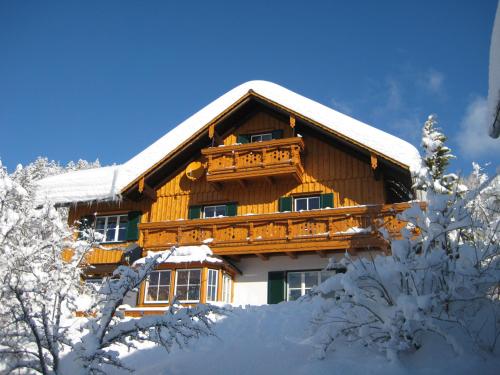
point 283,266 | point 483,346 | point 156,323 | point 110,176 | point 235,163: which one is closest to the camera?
point 483,346

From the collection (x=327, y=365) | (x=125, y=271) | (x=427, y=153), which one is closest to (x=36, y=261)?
(x=125, y=271)

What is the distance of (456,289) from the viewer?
7.66m

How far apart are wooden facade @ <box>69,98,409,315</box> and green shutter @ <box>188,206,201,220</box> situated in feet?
0.51

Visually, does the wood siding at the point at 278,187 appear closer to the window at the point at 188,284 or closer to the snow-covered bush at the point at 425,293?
the window at the point at 188,284

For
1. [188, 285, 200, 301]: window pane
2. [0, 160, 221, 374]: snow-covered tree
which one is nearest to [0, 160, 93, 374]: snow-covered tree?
[0, 160, 221, 374]: snow-covered tree

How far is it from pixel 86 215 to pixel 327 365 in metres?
14.8

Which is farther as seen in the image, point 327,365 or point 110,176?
point 110,176

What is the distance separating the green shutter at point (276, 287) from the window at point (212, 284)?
5.62 feet

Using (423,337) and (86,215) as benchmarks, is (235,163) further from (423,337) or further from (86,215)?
(423,337)

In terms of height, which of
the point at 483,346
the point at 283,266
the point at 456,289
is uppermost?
the point at 283,266

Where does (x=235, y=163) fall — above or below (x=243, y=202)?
above

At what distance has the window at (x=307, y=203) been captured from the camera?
18062 mm

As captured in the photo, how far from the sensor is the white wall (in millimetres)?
16812

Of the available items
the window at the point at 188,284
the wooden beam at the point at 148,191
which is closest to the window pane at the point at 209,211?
the wooden beam at the point at 148,191
